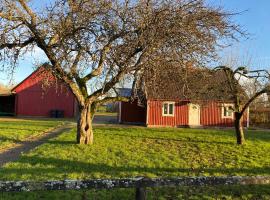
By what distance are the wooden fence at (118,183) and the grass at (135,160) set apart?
536cm

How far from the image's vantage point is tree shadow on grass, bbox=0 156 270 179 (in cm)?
984

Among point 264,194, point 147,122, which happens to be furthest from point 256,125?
point 264,194

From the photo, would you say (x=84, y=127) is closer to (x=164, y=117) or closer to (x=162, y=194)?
→ (x=162, y=194)

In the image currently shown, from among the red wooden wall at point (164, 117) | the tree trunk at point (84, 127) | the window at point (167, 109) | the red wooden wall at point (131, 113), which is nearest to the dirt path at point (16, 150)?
the tree trunk at point (84, 127)

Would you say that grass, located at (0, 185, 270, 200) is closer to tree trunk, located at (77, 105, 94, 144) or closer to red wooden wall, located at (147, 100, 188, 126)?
tree trunk, located at (77, 105, 94, 144)

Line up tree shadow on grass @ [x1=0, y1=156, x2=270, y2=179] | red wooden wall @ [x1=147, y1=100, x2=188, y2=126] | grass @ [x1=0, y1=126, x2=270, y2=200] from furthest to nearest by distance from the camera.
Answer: red wooden wall @ [x1=147, y1=100, x2=188, y2=126] → tree shadow on grass @ [x1=0, y1=156, x2=270, y2=179] → grass @ [x1=0, y1=126, x2=270, y2=200]

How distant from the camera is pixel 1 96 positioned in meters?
43.2

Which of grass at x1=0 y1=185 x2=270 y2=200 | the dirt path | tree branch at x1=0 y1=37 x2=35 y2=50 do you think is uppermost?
tree branch at x1=0 y1=37 x2=35 y2=50

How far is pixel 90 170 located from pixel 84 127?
6.01 m

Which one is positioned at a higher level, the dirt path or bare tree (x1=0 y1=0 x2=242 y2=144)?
bare tree (x1=0 y1=0 x2=242 y2=144)

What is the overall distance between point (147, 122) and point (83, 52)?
1816cm

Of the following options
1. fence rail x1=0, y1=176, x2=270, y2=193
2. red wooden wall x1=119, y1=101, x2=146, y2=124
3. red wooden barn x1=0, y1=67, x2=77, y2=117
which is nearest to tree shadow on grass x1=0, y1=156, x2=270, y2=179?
fence rail x1=0, y1=176, x2=270, y2=193

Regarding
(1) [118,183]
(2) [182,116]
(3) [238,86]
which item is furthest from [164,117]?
(1) [118,183]

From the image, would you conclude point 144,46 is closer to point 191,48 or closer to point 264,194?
point 191,48
